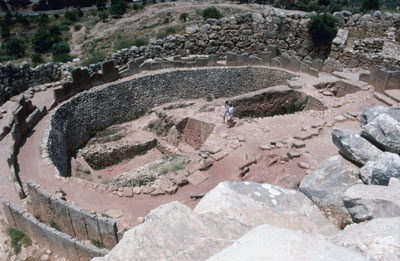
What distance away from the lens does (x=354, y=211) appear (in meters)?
4.89

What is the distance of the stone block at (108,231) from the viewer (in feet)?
28.6

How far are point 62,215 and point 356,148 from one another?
7.57 meters

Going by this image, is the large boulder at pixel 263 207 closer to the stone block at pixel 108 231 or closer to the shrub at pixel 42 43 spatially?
the stone block at pixel 108 231

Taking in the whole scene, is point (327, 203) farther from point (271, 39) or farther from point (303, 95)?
point (271, 39)

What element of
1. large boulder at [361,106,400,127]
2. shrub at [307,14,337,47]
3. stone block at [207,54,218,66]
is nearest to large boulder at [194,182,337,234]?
large boulder at [361,106,400,127]

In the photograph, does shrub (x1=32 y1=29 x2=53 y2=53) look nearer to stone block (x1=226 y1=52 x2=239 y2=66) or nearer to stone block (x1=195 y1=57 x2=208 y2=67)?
stone block (x1=195 y1=57 x2=208 y2=67)

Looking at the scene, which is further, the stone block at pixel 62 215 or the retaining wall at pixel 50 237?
the stone block at pixel 62 215

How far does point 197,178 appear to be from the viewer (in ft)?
39.5

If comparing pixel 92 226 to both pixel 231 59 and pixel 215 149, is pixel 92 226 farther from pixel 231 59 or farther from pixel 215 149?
pixel 231 59

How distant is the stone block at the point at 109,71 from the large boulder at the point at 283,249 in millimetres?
17263

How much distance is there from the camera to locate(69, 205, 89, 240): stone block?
30.0 feet

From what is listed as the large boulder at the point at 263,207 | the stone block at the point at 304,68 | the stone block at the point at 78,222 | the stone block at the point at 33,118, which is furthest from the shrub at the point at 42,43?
the large boulder at the point at 263,207

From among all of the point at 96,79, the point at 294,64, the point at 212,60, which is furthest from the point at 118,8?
the point at 294,64

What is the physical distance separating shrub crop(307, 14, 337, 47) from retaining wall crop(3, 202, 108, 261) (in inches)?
751
